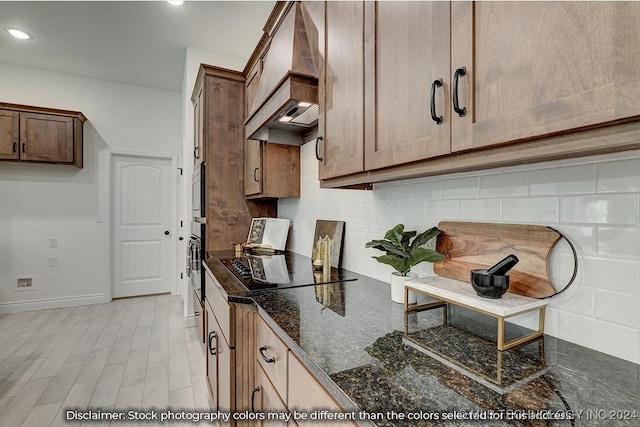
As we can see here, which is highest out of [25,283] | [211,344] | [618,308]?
[618,308]

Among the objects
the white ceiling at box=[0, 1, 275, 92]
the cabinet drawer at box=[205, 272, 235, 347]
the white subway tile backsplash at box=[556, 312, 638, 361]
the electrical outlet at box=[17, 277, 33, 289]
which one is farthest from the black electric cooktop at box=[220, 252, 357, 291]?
the electrical outlet at box=[17, 277, 33, 289]

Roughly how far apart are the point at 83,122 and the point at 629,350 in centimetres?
500

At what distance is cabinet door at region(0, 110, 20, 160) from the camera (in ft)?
10.8

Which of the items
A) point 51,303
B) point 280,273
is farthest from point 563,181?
point 51,303

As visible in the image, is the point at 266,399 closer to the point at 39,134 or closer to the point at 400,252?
the point at 400,252

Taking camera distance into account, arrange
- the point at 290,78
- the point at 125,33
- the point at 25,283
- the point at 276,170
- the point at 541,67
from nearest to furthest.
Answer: the point at 541,67 → the point at 290,78 → the point at 276,170 → the point at 125,33 → the point at 25,283

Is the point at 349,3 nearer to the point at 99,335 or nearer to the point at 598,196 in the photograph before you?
the point at 598,196

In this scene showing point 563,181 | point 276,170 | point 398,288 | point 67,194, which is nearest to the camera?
point 563,181

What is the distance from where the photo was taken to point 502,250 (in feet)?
3.16

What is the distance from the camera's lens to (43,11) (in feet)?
8.34

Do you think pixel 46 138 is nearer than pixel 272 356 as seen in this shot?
No

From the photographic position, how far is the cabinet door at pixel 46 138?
3375 millimetres

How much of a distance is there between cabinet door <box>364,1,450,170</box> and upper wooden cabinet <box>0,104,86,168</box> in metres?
3.97

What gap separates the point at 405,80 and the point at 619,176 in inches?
23.1
